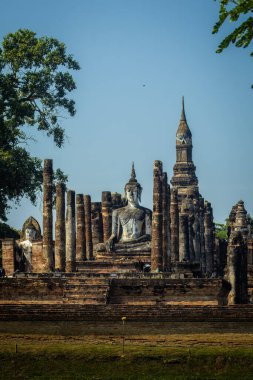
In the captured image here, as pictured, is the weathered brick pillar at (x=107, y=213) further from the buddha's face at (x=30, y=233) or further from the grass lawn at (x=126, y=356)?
the grass lawn at (x=126, y=356)

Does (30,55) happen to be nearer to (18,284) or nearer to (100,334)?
(18,284)

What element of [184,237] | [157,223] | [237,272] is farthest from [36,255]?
[237,272]

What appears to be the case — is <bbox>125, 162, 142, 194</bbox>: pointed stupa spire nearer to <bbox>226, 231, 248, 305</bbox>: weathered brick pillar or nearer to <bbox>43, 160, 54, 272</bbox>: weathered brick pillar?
<bbox>43, 160, 54, 272</bbox>: weathered brick pillar

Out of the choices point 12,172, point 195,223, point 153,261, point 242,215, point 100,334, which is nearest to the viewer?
point 100,334

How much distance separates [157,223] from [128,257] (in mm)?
5218

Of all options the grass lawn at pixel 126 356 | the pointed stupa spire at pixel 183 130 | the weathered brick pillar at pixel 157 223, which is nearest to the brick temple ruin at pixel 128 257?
the weathered brick pillar at pixel 157 223

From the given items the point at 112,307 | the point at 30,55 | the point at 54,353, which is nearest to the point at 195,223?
the point at 30,55

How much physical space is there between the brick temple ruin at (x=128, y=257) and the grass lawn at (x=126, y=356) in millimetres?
1111

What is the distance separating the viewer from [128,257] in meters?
42.8

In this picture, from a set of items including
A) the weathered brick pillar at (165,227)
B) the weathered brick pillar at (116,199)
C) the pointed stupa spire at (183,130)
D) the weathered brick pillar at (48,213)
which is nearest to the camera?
the weathered brick pillar at (48,213)

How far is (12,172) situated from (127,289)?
618 inches

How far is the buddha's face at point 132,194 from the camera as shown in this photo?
44.8 m

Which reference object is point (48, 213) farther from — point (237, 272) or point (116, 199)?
point (116, 199)

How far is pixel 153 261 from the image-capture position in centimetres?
3756
